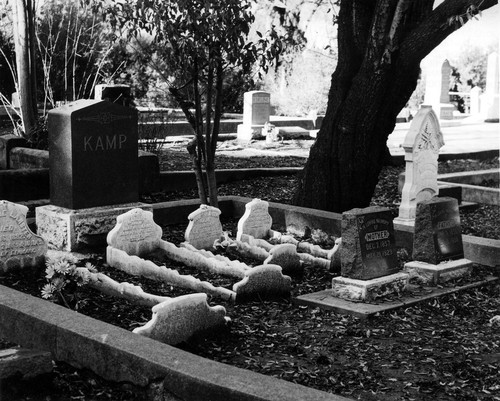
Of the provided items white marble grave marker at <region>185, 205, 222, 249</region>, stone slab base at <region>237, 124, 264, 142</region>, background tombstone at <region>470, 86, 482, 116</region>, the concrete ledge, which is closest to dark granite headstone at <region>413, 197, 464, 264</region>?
white marble grave marker at <region>185, 205, 222, 249</region>

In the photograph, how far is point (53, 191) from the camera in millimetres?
8992

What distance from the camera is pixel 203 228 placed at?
923 cm

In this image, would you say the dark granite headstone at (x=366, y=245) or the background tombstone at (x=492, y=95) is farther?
the background tombstone at (x=492, y=95)

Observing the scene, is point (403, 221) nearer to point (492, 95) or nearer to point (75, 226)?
point (75, 226)

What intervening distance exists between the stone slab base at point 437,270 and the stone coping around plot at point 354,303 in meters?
0.29

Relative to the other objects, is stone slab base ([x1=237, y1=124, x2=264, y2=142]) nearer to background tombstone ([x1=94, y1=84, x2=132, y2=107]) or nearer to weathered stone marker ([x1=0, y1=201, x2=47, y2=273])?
background tombstone ([x1=94, y1=84, x2=132, y2=107])

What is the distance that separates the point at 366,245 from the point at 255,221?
7.65 feet

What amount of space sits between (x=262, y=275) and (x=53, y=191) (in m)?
2.73

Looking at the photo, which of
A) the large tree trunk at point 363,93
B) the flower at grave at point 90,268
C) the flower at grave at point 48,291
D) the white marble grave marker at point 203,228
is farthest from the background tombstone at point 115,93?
the flower at grave at point 48,291

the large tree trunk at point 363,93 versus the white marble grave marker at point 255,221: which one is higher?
the large tree trunk at point 363,93

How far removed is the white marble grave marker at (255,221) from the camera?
9.57m

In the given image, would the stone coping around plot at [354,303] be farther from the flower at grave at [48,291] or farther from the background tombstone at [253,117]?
the background tombstone at [253,117]

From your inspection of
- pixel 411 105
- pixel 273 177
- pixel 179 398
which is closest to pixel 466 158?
pixel 273 177

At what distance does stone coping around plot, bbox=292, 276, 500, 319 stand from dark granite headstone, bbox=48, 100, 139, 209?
2.62m
